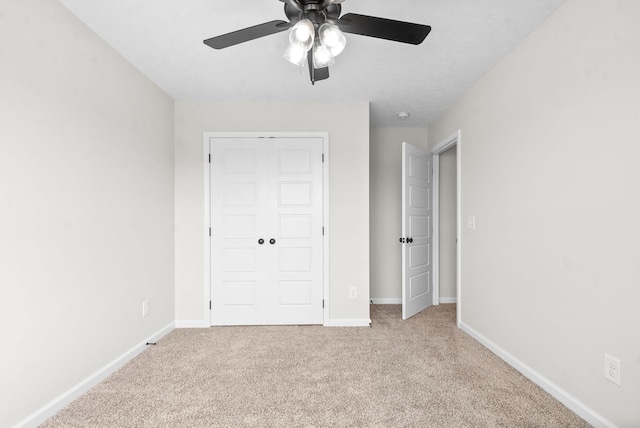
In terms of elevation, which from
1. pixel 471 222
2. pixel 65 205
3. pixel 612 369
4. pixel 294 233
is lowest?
pixel 612 369

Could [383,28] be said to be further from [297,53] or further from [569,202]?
[569,202]

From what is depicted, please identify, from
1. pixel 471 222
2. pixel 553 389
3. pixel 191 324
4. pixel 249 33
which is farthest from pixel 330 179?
pixel 553 389

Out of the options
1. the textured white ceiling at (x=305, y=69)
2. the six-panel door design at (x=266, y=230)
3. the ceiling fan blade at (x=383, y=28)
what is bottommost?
the six-panel door design at (x=266, y=230)

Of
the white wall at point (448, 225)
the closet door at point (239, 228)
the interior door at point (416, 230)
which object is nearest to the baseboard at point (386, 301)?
the interior door at point (416, 230)

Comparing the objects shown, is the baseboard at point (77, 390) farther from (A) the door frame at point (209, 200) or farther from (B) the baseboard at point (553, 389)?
(B) the baseboard at point (553, 389)

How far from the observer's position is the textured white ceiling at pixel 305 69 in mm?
1881

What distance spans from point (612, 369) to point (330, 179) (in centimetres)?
250

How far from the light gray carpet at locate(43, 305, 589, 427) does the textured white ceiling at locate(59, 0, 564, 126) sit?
202 centimetres

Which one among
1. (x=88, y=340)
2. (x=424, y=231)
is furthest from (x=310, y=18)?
(x=424, y=231)

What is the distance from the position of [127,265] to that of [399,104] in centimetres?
303

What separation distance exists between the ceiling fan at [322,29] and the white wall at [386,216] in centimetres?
280

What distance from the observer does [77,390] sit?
199 centimetres

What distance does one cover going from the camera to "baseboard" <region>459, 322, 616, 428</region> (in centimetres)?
166

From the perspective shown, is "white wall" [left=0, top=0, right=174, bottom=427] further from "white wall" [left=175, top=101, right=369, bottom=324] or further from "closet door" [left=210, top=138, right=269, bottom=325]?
"closet door" [left=210, top=138, right=269, bottom=325]
